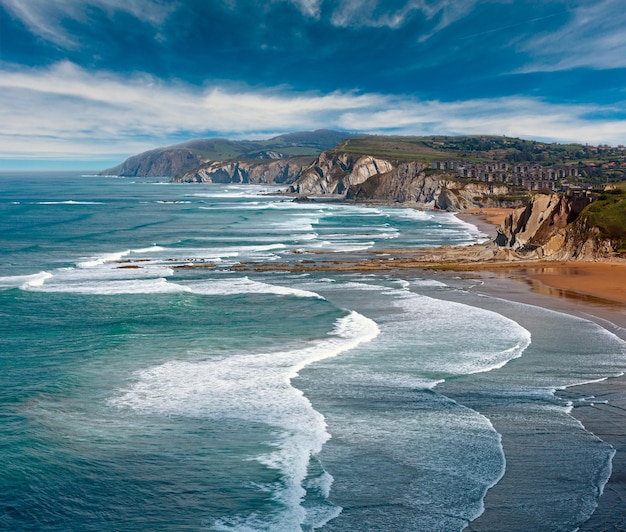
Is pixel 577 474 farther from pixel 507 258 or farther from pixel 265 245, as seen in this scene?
pixel 265 245

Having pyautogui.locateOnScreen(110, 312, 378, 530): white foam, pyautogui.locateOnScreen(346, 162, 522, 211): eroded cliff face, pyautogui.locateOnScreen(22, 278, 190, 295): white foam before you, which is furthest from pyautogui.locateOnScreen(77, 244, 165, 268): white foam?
pyautogui.locateOnScreen(346, 162, 522, 211): eroded cliff face

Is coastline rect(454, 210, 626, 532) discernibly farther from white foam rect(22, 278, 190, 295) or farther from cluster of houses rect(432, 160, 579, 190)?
cluster of houses rect(432, 160, 579, 190)

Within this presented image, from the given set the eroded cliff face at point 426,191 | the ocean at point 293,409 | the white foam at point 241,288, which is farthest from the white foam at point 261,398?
the eroded cliff face at point 426,191

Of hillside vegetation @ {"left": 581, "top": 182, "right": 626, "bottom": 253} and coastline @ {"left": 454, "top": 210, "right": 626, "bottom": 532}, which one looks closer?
coastline @ {"left": 454, "top": 210, "right": 626, "bottom": 532}

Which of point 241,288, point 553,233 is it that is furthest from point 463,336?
point 553,233

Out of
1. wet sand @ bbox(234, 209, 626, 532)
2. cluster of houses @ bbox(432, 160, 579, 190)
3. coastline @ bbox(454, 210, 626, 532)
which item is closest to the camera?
coastline @ bbox(454, 210, 626, 532)

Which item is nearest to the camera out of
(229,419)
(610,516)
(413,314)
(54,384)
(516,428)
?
(610,516)

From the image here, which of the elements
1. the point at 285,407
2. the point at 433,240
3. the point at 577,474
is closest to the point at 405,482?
the point at 577,474

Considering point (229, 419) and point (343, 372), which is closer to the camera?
point (229, 419)
